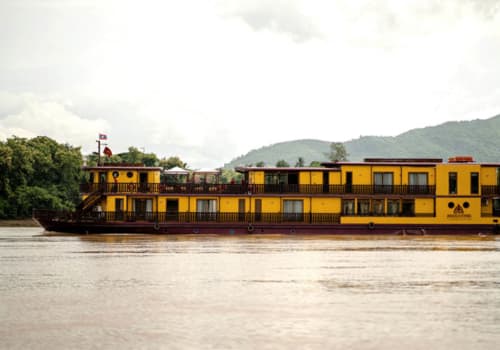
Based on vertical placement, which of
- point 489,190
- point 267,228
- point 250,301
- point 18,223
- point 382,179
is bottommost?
point 250,301

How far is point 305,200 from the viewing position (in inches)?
1923

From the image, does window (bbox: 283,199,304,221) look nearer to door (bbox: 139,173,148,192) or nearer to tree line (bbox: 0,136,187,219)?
door (bbox: 139,173,148,192)

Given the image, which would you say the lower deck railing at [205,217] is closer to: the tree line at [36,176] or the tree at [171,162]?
the tree line at [36,176]

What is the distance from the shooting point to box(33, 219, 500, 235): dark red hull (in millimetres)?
47219

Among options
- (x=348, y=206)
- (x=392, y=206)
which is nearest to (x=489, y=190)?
(x=392, y=206)

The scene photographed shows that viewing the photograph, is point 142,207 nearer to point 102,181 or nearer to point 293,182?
point 102,181

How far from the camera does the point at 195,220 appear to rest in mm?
48219

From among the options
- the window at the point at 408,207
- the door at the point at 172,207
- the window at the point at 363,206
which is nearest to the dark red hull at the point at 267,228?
the door at the point at 172,207

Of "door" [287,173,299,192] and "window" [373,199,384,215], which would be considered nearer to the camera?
"door" [287,173,299,192]

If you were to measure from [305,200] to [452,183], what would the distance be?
8.99 metres

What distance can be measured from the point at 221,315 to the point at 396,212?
3572 centimetres

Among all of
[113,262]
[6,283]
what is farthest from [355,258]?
[6,283]

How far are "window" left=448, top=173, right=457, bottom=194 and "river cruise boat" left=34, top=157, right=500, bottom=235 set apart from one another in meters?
0.06

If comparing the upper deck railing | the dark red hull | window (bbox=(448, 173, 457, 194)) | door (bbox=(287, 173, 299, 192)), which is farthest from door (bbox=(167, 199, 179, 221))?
window (bbox=(448, 173, 457, 194))
